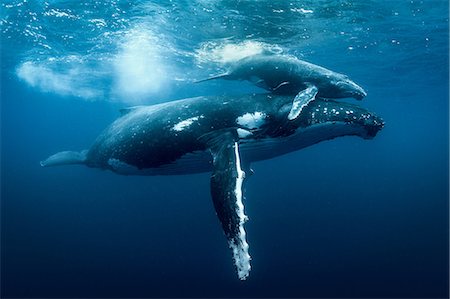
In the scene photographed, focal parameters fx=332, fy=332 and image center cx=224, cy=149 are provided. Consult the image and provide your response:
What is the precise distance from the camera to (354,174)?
4472 centimetres

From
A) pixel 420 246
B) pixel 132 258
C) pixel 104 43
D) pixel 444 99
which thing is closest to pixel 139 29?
pixel 104 43

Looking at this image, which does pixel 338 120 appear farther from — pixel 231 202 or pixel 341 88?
pixel 231 202

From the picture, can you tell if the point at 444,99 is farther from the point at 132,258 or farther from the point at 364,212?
the point at 132,258

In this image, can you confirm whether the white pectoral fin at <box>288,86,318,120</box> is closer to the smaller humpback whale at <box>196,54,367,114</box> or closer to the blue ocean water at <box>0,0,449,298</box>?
the smaller humpback whale at <box>196,54,367,114</box>

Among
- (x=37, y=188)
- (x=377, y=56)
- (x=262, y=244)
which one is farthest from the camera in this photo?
(x=37, y=188)

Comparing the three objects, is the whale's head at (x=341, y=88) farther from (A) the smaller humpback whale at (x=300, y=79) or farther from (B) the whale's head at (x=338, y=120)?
(B) the whale's head at (x=338, y=120)

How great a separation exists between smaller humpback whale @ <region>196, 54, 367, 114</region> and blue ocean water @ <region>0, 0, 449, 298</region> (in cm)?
772

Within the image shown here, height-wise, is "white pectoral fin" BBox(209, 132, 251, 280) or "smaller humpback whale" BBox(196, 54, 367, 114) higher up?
"smaller humpback whale" BBox(196, 54, 367, 114)

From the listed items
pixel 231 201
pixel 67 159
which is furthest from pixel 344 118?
pixel 67 159

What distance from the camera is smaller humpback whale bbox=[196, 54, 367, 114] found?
22.7 ft

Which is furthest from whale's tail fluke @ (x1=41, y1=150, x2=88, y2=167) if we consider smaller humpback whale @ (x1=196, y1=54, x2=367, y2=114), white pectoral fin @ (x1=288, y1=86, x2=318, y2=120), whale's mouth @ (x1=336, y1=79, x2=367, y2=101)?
whale's mouth @ (x1=336, y1=79, x2=367, y2=101)

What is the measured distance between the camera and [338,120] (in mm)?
6445

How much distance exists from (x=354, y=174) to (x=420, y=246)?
88.7ft

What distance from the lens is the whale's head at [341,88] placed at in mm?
6844
